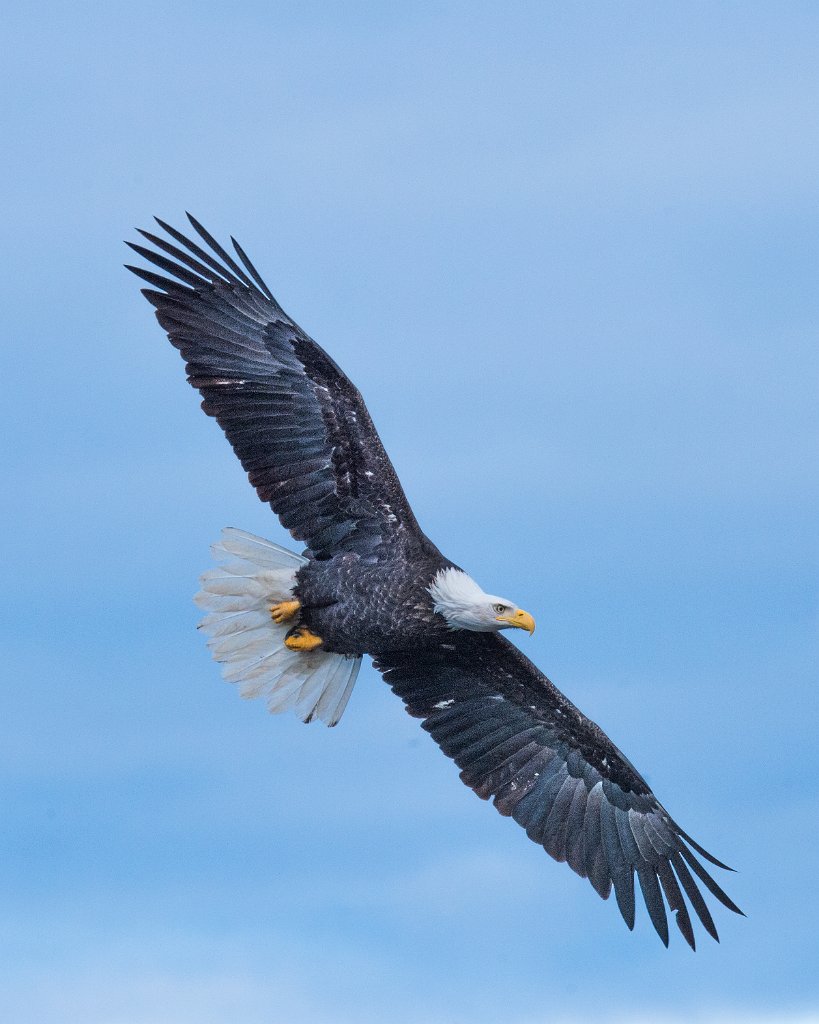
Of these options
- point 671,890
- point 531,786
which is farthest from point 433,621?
point 671,890

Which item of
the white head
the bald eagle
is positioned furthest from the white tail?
the white head

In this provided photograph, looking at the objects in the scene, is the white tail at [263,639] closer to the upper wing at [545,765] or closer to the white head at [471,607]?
the upper wing at [545,765]

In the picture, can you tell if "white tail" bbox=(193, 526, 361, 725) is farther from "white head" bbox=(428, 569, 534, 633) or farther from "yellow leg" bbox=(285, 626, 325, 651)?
"white head" bbox=(428, 569, 534, 633)

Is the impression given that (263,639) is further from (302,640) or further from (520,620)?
(520,620)

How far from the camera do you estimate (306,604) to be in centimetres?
1062

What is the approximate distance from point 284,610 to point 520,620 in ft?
4.72

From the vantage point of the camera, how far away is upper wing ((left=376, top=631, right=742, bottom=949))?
1101 centimetres

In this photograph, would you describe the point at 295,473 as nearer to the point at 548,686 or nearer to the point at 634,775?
the point at 548,686

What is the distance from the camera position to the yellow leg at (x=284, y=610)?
10.6 meters

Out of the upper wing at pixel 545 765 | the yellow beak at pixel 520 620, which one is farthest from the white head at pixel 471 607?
the upper wing at pixel 545 765

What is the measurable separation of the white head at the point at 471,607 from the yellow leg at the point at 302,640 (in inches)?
39.2

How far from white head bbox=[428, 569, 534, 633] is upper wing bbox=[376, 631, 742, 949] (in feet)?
2.73

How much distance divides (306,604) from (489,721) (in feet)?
4.59

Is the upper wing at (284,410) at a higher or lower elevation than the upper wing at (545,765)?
higher
